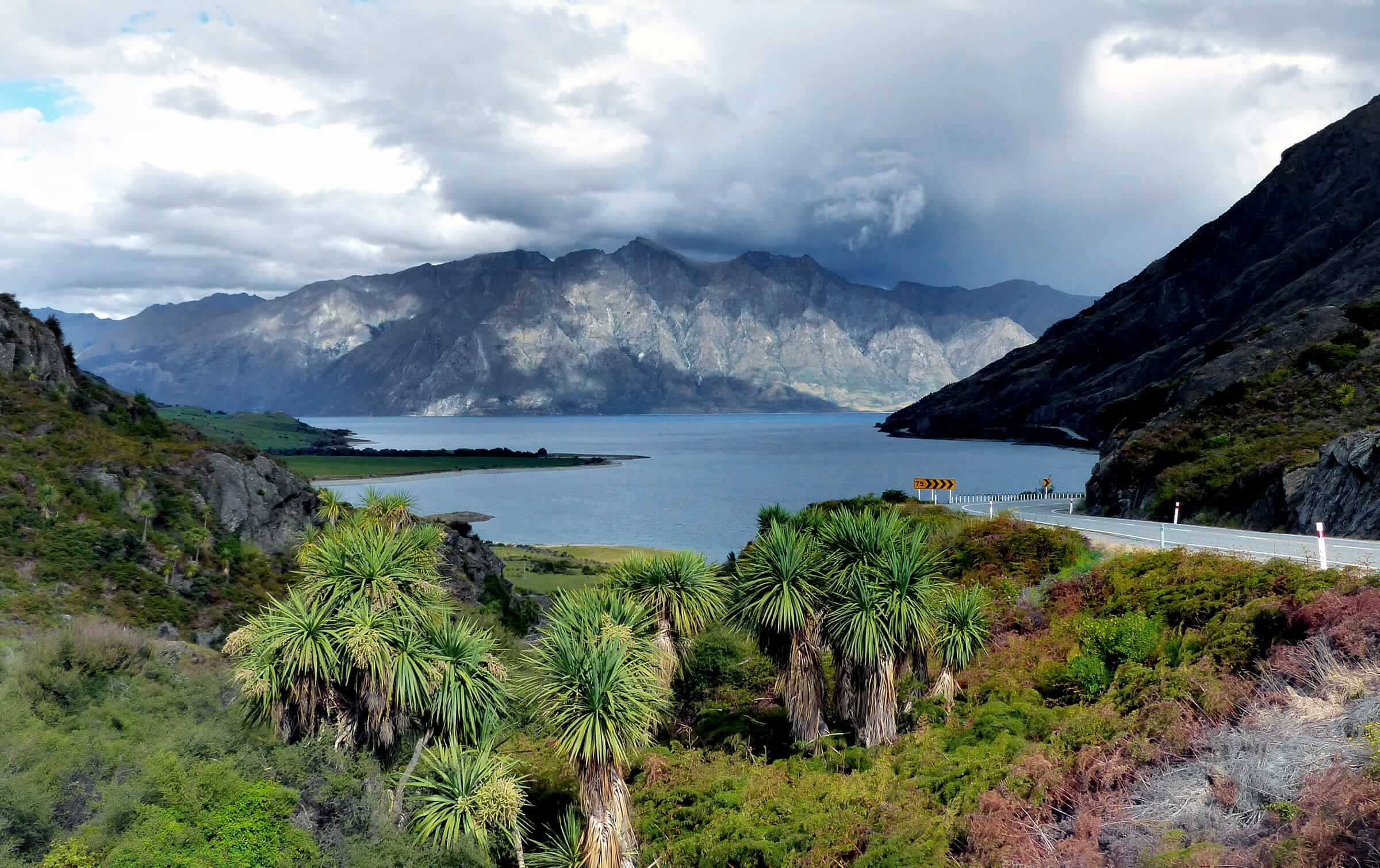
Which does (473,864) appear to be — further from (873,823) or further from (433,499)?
(433,499)

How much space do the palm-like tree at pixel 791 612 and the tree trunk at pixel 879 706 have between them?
4.14 feet

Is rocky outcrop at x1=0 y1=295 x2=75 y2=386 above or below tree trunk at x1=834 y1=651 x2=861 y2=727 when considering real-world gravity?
above

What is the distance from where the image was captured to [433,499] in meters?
144

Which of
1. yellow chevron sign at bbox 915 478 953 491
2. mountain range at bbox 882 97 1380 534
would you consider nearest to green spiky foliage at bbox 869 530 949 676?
mountain range at bbox 882 97 1380 534

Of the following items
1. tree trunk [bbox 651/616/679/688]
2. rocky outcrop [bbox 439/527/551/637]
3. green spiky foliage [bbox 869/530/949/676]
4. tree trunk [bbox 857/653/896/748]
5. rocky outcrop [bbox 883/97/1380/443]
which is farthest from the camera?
rocky outcrop [bbox 883/97/1380/443]

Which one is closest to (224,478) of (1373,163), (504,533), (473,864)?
(504,533)

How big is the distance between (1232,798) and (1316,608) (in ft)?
18.8

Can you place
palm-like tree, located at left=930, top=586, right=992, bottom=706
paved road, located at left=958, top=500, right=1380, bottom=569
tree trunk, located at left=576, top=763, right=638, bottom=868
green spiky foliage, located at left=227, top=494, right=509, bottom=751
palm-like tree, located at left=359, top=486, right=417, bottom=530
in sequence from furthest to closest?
palm-like tree, located at left=359, top=486, right=417, bottom=530, paved road, located at left=958, top=500, right=1380, bottom=569, palm-like tree, located at left=930, top=586, right=992, bottom=706, green spiky foliage, located at left=227, top=494, right=509, bottom=751, tree trunk, located at left=576, top=763, right=638, bottom=868

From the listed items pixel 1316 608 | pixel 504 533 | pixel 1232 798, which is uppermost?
pixel 1316 608

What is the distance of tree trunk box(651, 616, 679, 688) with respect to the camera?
1989 centimetres

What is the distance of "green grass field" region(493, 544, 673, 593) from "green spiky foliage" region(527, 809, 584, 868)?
48870 mm

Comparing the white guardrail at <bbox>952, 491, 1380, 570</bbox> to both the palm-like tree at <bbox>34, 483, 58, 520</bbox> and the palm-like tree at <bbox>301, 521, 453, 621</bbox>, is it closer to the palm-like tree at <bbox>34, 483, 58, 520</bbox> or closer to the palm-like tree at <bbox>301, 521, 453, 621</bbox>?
the palm-like tree at <bbox>301, 521, 453, 621</bbox>

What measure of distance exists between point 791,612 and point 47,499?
52.1 metres

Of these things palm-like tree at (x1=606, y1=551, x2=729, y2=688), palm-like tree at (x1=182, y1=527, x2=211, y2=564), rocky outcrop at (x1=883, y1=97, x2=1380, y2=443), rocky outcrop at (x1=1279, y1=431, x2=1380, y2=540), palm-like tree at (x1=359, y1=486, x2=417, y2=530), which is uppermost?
rocky outcrop at (x1=883, y1=97, x2=1380, y2=443)
